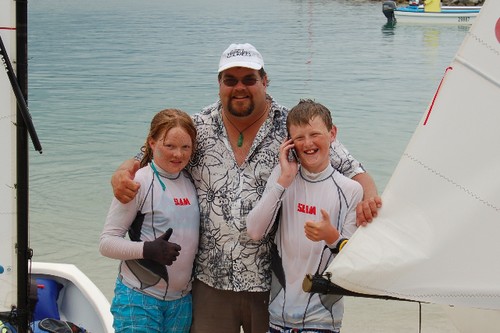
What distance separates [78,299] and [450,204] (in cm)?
279

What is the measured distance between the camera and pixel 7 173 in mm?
3350

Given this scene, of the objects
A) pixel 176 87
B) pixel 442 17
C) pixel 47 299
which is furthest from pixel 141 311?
pixel 442 17

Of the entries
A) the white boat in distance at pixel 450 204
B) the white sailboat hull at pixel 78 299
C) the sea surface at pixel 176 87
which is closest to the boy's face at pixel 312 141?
the white boat in distance at pixel 450 204

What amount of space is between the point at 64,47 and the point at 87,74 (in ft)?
18.9

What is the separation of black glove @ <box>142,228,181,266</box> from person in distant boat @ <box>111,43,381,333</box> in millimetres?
199

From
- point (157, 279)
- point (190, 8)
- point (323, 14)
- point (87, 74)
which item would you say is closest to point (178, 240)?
point (157, 279)

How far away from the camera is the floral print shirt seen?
137 inches

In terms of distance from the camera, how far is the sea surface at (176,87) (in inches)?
360

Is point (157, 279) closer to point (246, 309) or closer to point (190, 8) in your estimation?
point (246, 309)

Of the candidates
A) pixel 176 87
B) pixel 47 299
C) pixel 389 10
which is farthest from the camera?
pixel 389 10

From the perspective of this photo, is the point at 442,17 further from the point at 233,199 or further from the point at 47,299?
the point at 233,199

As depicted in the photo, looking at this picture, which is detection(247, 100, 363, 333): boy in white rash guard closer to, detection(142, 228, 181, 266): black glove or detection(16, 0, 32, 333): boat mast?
detection(142, 228, 181, 266): black glove

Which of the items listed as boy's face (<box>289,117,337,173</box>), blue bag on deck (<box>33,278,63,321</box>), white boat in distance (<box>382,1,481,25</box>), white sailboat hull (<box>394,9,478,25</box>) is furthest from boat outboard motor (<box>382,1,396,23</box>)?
boy's face (<box>289,117,337,173</box>)

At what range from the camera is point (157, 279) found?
11.4ft
